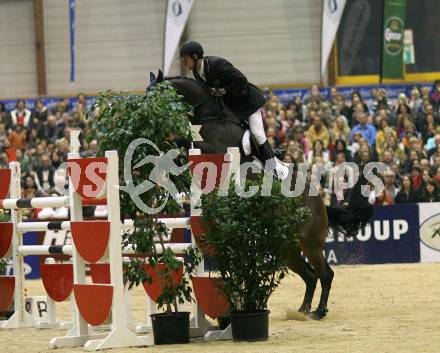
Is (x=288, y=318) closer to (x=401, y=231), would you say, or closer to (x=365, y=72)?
(x=401, y=231)

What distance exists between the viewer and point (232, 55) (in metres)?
25.8

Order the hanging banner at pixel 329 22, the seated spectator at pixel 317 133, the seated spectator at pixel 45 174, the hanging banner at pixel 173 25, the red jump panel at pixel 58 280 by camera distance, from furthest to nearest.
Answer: the hanging banner at pixel 173 25 → the hanging banner at pixel 329 22 → the seated spectator at pixel 45 174 → the seated spectator at pixel 317 133 → the red jump panel at pixel 58 280

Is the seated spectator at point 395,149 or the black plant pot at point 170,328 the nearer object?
the black plant pot at point 170,328

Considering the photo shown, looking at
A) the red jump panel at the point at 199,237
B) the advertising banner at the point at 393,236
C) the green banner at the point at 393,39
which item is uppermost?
the green banner at the point at 393,39

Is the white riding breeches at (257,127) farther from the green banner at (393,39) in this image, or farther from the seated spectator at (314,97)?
the green banner at (393,39)

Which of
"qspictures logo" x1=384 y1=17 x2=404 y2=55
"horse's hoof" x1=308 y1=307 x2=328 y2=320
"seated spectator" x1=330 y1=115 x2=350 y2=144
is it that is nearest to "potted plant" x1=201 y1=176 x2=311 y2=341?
"horse's hoof" x1=308 y1=307 x2=328 y2=320

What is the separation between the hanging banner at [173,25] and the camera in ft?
76.4

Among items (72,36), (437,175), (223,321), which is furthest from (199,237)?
(72,36)

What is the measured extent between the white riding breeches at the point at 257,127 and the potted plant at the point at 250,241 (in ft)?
5.12

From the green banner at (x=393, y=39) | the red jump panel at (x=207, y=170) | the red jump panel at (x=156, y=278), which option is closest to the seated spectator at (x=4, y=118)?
the green banner at (x=393, y=39)

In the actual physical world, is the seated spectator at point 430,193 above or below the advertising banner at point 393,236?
above

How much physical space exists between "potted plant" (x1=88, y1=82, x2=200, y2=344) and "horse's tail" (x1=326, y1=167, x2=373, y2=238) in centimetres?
295

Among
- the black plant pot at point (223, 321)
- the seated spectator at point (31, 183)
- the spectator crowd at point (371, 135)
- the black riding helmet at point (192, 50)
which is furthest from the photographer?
the seated spectator at point (31, 183)

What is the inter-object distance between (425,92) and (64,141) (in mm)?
7162
